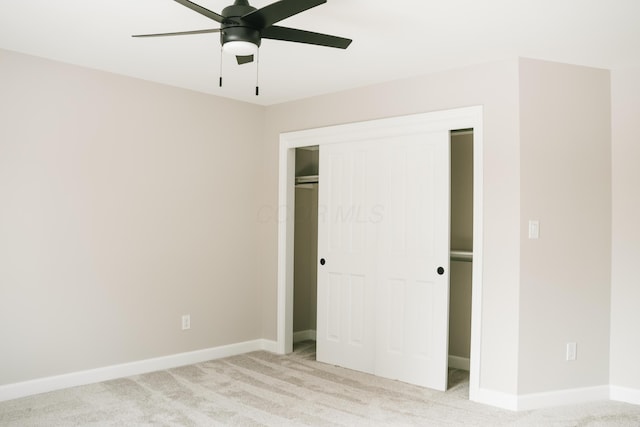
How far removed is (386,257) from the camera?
4.50 m

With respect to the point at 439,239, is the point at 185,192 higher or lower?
higher

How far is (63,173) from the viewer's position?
4062 millimetres

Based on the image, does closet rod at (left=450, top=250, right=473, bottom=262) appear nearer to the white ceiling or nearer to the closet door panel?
the closet door panel

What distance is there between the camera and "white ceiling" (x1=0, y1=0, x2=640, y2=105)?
296 centimetres

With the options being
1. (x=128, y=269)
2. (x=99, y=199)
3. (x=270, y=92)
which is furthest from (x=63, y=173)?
(x=270, y=92)

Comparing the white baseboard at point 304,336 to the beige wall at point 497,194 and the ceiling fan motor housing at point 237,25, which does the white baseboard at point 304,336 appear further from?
the ceiling fan motor housing at point 237,25

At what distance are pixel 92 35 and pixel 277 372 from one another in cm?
303

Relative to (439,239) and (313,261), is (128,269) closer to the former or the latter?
(313,261)

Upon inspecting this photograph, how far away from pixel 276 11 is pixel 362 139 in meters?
2.36

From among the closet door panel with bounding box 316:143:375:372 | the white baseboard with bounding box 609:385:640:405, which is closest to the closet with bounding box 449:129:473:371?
the closet door panel with bounding box 316:143:375:372

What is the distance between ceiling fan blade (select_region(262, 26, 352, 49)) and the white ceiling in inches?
12.1

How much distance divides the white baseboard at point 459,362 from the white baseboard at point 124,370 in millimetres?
1745

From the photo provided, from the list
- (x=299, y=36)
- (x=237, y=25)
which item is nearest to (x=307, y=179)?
(x=299, y=36)

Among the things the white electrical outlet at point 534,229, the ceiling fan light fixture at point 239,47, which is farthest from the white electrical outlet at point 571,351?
the ceiling fan light fixture at point 239,47
